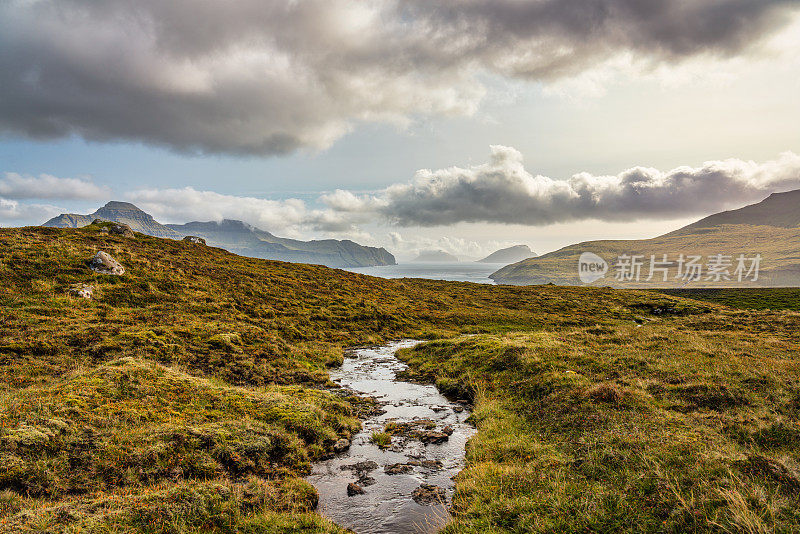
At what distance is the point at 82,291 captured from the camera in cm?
3406

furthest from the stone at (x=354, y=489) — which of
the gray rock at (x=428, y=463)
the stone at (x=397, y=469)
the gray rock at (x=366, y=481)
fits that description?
the gray rock at (x=428, y=463)

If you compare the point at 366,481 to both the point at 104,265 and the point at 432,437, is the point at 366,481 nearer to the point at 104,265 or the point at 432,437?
the point at 432,437

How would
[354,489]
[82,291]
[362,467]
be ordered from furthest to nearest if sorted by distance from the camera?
[82,291], [362,467], [354,489]

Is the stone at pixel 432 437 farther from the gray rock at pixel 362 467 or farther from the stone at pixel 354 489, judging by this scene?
the stone at pixel 354 489

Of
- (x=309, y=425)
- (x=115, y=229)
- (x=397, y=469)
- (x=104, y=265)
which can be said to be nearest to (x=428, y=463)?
(x=397, y=469)

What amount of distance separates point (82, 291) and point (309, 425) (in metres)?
32.6

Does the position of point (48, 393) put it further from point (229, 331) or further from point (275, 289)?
point (275, 289)

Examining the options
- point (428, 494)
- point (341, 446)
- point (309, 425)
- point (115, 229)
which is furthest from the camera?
point (115, 229)

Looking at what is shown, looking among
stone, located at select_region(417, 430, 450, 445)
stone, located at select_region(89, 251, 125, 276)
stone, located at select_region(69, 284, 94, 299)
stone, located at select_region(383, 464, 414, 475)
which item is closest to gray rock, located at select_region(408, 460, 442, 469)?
stone, located at select_region(383, 464, 414, 475)

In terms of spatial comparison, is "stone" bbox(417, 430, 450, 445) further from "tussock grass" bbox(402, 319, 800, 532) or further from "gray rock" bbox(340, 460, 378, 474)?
"gray rock" bbox(340, 460, 378, 474)

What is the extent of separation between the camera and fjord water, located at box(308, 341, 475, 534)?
1042 centimetres

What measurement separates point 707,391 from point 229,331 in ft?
107

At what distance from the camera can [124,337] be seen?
24.6 meters

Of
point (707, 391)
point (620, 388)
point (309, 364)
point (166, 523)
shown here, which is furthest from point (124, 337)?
point (707, 391)
